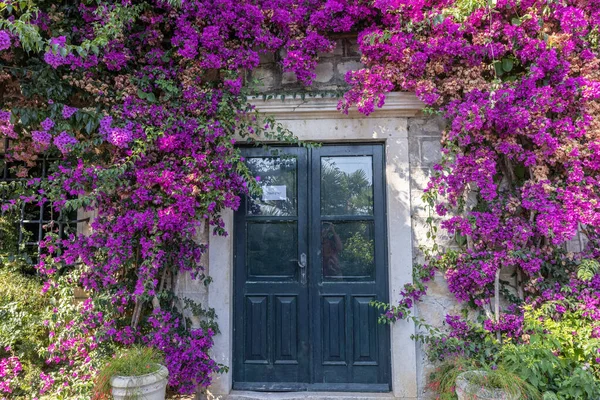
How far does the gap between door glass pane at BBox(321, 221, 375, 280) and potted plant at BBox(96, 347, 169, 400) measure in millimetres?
1535

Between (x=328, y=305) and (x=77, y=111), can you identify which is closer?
(x=77, y=111)

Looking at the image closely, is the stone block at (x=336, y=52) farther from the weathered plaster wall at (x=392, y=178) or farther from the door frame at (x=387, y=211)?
the door frame at (x=387, y=211)

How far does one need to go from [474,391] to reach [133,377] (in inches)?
85.8

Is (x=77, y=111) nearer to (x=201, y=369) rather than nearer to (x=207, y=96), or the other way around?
(x=207, y=96)

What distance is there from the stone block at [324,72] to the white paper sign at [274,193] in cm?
102

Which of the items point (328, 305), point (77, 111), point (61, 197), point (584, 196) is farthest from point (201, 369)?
point (584, 196)

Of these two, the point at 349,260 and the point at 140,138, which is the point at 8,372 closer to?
the point at 140,138

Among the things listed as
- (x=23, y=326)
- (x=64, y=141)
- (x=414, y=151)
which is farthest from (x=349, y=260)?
(x=23, y=326)

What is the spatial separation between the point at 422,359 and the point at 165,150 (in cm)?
272

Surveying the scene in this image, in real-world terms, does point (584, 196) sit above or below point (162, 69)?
below

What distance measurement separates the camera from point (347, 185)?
3648mm

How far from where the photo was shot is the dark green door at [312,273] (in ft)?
11.5

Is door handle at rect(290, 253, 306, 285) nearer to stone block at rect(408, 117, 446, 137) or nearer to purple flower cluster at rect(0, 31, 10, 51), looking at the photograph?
stone block at rect(408, 117, 446, 137)

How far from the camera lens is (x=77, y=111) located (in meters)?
3.25
